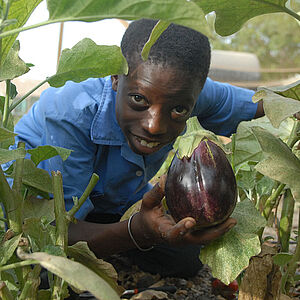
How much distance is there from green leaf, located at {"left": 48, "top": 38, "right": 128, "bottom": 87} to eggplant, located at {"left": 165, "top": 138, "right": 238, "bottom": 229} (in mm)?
207

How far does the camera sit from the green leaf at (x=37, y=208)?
83 centimetres

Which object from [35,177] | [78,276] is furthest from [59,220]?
[78,276]

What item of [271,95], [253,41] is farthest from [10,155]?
[253,41]

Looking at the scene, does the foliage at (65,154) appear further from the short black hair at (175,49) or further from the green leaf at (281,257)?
the short black hair at (175,49)

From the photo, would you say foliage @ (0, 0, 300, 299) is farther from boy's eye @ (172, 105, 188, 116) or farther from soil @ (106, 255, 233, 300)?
soil @ (106, 255, 233, 300)

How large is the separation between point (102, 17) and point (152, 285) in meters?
1.00

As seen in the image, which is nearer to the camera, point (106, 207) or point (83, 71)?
point (83, 71)

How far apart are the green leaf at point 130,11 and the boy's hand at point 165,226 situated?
1.23 ft

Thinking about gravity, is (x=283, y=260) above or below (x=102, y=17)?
below

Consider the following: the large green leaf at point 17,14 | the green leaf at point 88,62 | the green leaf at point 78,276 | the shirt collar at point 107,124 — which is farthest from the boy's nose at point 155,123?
the green leaf at point 78,276

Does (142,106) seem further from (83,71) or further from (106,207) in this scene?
(106,207)

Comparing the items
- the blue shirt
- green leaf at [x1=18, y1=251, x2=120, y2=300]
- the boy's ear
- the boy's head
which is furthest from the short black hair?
green leaf at [x1=18, y1=251, x2=120, y2=300]

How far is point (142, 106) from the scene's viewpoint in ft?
3.51

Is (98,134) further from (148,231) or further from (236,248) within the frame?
(236,248)
